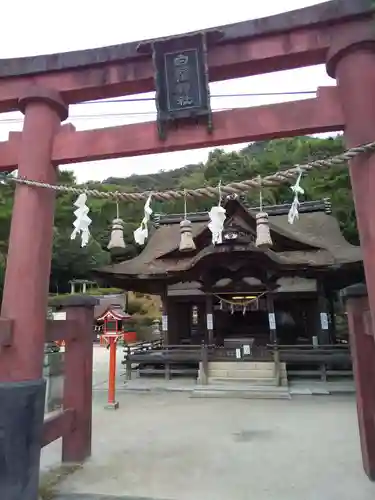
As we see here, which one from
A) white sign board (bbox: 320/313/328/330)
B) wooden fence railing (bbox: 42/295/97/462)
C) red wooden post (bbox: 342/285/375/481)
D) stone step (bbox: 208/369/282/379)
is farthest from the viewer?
white sign board (bbox: 320/313/328/330)

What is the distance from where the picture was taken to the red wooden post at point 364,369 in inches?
141

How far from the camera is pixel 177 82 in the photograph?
11.2 ft

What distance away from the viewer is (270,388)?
28.0ft

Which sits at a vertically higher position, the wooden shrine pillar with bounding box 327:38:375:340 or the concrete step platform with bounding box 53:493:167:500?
the wooden shrine pillar with bounding box 327:38:375:340

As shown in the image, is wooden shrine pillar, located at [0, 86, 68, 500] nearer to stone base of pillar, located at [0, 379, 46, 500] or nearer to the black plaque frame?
stone base of pillar, located at [0, 379, 46, 500]

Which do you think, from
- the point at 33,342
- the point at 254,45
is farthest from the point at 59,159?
the point at 254,45

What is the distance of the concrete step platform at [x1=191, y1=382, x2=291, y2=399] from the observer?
26.4 ft

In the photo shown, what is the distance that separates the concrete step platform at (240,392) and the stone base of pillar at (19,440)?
5.64 metres

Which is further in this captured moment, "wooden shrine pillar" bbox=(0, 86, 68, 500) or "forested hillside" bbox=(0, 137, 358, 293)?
"forested hillside" bbox=(0, 137, 358, 293)

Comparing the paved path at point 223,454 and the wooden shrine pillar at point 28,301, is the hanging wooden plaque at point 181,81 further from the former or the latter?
the paved path at point 223,454

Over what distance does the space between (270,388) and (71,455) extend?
5399mm

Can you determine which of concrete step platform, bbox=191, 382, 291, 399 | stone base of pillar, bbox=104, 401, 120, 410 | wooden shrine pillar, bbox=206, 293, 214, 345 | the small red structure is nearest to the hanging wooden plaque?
the small red structure

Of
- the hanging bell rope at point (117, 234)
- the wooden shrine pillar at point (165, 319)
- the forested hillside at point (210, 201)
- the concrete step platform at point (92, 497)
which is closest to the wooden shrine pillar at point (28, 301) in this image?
the concrete step platform at point (92, 497)

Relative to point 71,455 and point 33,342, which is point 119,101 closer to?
point 33,342
